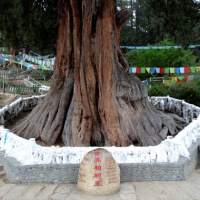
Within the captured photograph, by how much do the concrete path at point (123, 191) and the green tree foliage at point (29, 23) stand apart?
524cm

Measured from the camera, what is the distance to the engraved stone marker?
17.7 feet

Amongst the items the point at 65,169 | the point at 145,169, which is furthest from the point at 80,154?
the point at 145,169

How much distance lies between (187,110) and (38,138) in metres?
5.48

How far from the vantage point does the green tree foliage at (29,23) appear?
9.15 metres

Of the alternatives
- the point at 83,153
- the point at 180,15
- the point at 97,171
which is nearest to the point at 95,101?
the point at 83,153

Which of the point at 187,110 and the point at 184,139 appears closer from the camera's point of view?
the point at 184,139

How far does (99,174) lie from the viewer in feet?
17.7

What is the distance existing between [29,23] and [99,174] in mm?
6564

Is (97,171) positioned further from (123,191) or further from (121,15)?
(121,15)

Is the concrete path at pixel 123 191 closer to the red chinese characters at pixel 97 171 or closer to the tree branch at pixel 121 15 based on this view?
the red chinese characters at pixel 97 171

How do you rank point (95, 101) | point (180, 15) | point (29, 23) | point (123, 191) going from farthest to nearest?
point (29, 23)
point (180, 15)
point (95, 101)
point (123, 191)

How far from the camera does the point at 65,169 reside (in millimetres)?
5957

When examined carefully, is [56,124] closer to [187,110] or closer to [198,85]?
[187,110]

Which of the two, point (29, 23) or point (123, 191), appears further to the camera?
point (29, 23)
